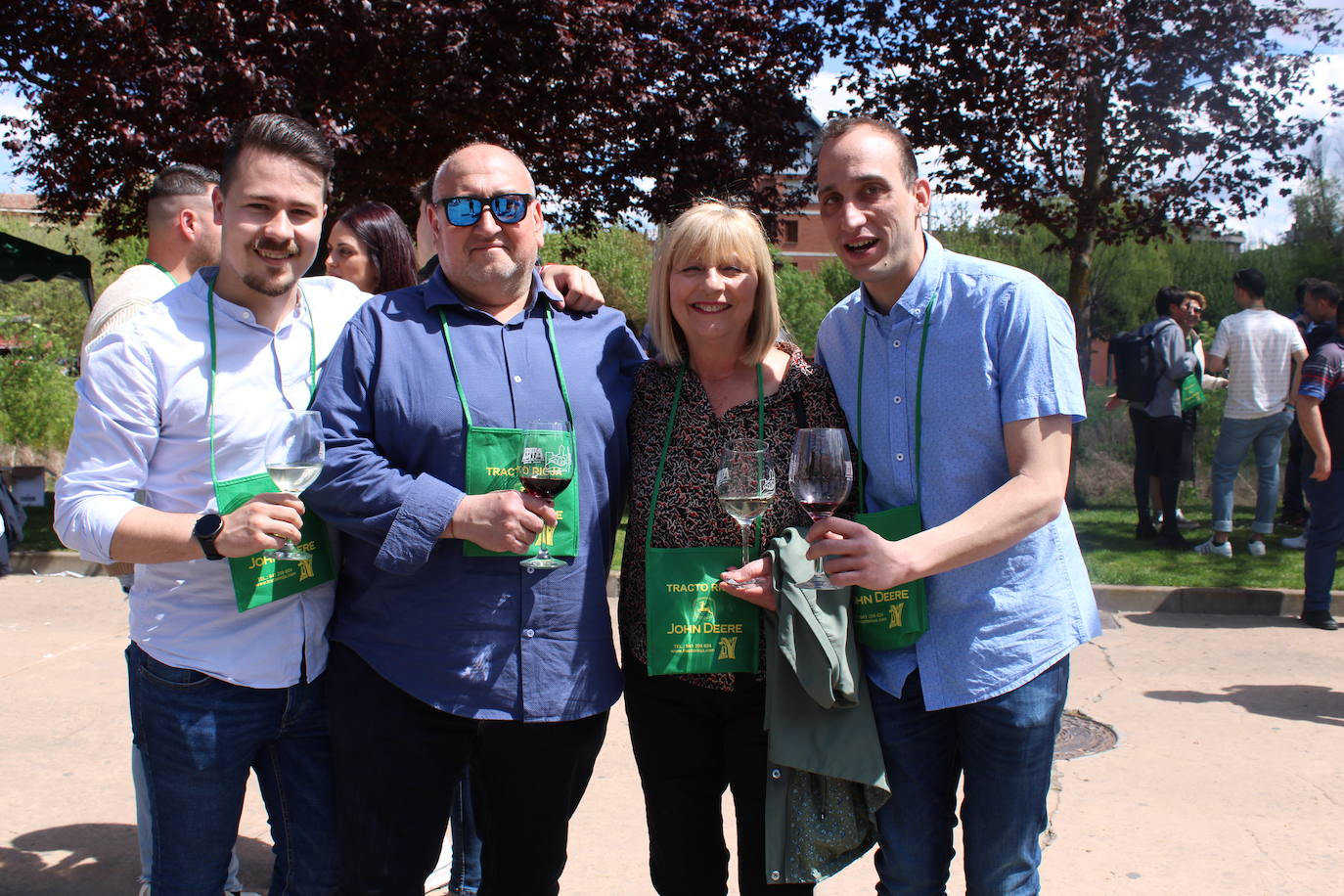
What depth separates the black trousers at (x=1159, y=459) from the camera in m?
9.77

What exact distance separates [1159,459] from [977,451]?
8.41 meters

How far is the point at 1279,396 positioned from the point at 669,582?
857cm

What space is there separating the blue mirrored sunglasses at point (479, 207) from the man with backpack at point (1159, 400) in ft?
28.7

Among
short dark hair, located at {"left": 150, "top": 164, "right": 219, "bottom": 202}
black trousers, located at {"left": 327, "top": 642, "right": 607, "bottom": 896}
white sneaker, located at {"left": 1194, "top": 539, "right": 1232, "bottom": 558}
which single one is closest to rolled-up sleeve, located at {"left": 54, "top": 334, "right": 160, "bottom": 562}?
black trousers, located at {"left": 327, "top": 642, "right": 607, "bottom": 896}

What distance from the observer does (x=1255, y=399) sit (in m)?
9.19

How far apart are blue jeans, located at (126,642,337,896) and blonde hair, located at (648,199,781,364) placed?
1.32m

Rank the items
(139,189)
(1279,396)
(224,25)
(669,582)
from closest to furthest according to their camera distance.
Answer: (669,582) < (224,25) < (1279,396) < (139,189)

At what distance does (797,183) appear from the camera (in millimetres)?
11867

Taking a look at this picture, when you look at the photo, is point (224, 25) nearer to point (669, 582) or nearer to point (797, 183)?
point (797, 183)

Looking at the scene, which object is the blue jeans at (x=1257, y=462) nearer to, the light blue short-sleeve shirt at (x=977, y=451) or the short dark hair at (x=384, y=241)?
the light blue short-sleeve shirt at (x=977, y=451)

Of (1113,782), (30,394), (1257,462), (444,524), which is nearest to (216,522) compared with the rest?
(444,524)

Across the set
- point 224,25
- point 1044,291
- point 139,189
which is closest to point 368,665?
point 1044,291

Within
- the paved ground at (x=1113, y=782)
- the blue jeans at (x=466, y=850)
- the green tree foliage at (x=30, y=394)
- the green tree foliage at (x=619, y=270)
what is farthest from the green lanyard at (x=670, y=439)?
the green tree foliage at (x=619, y=270)

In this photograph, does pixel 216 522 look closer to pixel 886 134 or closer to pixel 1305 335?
pixel 886 134
